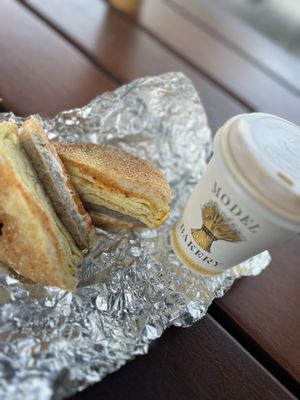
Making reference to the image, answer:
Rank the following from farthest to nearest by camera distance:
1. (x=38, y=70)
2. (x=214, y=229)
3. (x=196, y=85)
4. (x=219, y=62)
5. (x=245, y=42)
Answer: (x=245, y=42) → (x=219, y=62) → (x=196, y=85) → (x=38, y=70) → (x=214, y=229)

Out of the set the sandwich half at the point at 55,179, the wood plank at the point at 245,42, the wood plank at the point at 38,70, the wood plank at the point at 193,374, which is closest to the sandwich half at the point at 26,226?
the sandwich half at the point at 55,179

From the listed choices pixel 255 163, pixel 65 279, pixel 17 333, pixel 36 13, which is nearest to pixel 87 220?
pixel 65 279

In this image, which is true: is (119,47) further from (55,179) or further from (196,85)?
(55,179)

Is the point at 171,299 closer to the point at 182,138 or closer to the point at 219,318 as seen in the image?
the point at 219,318

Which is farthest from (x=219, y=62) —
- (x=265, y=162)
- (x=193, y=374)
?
(x=193, y=374)

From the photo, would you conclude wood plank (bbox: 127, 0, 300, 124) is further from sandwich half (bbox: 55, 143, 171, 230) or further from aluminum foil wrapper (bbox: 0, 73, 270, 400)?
sandwich half (bbox: 55, 143, 171, 230)

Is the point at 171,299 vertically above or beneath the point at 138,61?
beneath
